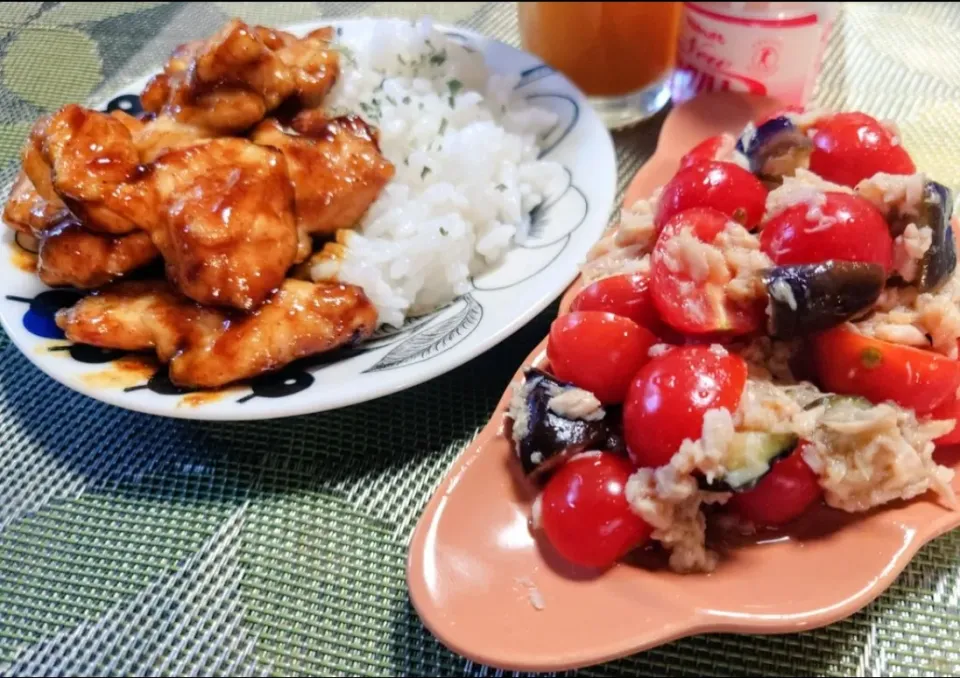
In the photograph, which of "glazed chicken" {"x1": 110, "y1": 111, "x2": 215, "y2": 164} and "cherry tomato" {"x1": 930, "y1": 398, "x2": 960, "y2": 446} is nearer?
"cherry tomato" {"x1": 930, "y1": 398, "x2": 960, "y2": 446}

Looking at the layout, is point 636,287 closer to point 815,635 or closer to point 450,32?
point 815,635

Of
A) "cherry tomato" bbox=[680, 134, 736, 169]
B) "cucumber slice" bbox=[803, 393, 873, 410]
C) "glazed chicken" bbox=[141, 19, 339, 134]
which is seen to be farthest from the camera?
"glazed chicken" bbox=[141, 19, 339, 134]

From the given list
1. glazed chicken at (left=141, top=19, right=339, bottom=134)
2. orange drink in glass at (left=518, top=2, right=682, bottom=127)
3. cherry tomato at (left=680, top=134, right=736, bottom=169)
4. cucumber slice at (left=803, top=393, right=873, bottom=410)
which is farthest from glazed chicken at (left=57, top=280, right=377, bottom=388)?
orange drink in glass at (left=518, top=2, right=682, bottom=127)

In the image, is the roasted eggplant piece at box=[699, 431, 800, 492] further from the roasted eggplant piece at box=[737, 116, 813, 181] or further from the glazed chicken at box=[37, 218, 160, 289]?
the glazed chicken at box=[37, 218, 160, 289]

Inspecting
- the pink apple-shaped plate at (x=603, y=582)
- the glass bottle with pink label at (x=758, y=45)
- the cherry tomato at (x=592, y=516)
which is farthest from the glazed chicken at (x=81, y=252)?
the glass bottle with pink label at (x=758, y=45)

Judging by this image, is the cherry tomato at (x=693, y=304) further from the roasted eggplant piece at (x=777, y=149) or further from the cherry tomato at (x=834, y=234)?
the roasted eggplant piece at (x=777, y=149)

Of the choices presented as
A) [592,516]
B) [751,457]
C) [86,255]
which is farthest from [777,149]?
[86,255]
